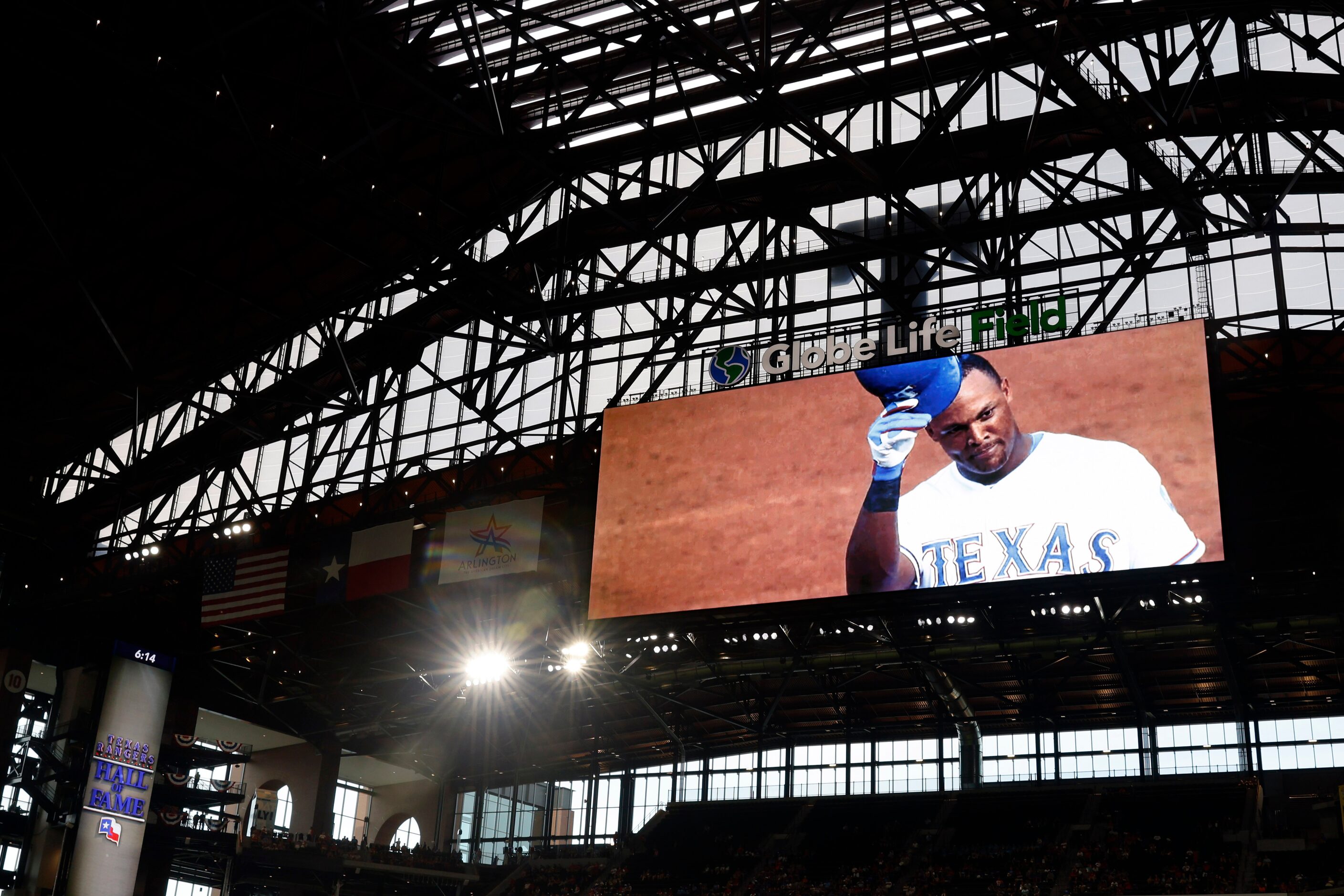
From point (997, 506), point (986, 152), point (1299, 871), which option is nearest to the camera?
point (997, 506)

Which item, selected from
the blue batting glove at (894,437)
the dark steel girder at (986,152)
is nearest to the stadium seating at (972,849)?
the blue batting glove at (894,437)

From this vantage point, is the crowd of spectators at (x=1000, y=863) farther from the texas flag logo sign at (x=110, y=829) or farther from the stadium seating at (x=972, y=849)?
the texas flag logo sign at (x=110, y=829)

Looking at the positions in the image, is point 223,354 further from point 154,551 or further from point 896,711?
point 896,711

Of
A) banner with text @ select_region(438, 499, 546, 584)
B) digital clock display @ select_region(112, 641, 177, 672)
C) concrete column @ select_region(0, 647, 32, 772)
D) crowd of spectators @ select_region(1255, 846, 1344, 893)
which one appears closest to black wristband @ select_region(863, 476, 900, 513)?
banner with text @ select_region(438, 499, 546, 584)

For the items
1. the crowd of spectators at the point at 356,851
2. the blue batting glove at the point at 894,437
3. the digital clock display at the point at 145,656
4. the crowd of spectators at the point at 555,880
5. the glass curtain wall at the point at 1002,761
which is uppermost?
the blue batting glove at the point at 894,437

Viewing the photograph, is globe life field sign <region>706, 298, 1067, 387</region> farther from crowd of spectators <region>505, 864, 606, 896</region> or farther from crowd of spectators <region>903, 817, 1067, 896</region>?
crowd of spectators <region>505, 864, 606, 896</region>

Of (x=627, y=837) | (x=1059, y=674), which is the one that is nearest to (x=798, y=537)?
(x=1059, y=674)

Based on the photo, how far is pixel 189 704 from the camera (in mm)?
44906

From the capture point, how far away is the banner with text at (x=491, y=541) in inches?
1174

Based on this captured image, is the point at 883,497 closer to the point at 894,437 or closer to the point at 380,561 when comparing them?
the point at 894,437

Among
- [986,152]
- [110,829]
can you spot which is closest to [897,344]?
[986,152]

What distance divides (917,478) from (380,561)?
13479mm

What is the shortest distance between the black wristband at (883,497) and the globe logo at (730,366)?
13.5 feet

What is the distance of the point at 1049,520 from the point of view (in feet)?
79.5
